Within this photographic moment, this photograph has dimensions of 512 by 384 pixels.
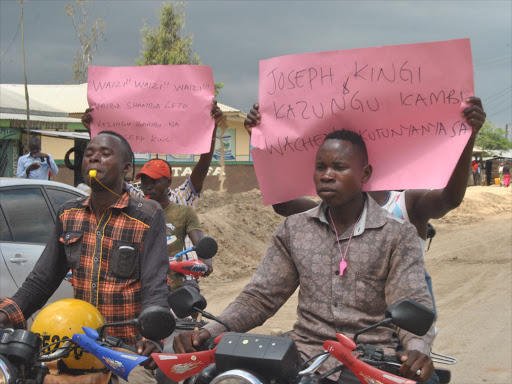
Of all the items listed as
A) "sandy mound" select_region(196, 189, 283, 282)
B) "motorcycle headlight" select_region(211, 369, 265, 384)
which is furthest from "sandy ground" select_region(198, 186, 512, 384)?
"motorcycle headlight" select_region(211, 369, 265, 384)

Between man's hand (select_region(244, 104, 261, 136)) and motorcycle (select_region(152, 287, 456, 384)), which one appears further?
man's hand (select_region(244, 104, 261, 136))

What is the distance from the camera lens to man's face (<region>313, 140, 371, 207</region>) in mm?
3029

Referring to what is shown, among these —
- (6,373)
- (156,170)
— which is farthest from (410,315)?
(156,170)

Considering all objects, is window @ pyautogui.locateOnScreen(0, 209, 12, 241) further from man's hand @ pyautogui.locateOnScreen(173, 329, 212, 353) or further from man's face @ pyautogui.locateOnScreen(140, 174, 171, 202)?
man's hand @ pyautogui.locateOnScreen(173, 329, 212, 353)

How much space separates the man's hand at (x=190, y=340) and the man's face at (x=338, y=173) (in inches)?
31.9

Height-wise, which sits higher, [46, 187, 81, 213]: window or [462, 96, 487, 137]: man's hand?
[462, 96, 487, 137]: man's hand

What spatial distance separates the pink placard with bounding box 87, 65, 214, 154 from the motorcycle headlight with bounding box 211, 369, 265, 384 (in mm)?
3120

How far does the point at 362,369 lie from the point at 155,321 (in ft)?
2.44

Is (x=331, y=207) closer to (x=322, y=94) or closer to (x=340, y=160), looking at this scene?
(x=340, y=160)

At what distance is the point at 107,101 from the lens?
525 cm

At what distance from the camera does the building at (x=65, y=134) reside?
20.6 meters

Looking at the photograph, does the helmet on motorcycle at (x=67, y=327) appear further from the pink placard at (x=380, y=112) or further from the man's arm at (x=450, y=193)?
the man's arm at (x=450, y=193)

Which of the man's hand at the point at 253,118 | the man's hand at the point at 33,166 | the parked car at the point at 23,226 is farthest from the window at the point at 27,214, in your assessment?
the man's hand at the point at 33,166

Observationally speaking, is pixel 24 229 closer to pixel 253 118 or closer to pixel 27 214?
pixel 27 214
